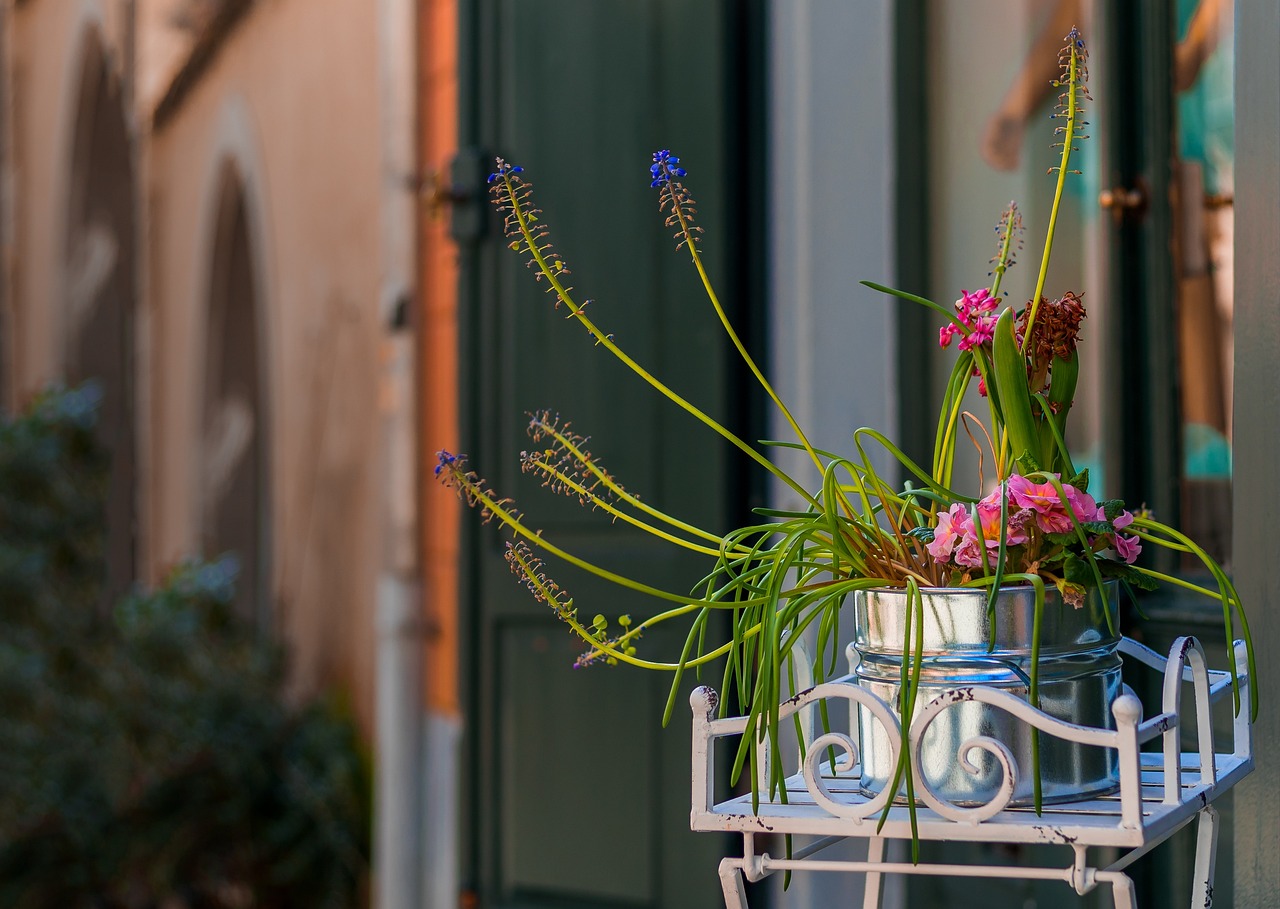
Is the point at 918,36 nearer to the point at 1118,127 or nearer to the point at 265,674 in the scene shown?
the point at 1118,127

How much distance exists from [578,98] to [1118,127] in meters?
1.11

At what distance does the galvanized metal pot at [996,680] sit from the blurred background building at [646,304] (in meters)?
0.38

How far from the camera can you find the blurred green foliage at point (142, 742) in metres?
4.56

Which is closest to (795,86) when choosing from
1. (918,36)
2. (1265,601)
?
(918,36)

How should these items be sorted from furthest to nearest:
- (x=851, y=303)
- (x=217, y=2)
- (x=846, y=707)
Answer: (x=217, y=2) → (x=851, y=303) → (x=846, y=707)

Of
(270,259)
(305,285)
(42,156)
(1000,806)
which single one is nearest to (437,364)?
(305,285)

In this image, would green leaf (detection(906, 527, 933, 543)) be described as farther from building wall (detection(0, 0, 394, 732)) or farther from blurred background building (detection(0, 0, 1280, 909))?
building wall (detection(0, 0, 394, 732))

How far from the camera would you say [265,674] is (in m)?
5.30

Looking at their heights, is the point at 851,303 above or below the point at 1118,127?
below

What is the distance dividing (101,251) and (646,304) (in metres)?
5.71

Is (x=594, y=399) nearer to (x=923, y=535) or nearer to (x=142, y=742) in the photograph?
(x=923, y=535)

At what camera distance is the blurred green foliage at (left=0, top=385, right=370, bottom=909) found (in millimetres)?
4559

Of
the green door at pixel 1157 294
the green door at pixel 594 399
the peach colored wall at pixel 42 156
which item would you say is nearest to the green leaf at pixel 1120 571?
the green door at pixel 1157 294

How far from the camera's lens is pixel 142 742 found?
17.9 ft
